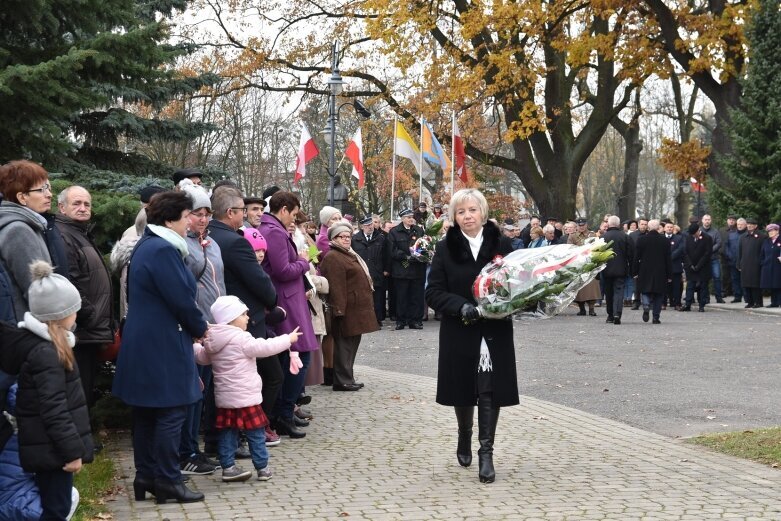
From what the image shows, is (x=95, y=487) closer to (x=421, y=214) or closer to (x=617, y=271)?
(x=617, y=271)

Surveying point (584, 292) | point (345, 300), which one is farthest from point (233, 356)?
point (584, 292)

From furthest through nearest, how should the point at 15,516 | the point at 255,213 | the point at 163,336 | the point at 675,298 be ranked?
the point at 675,298 → the point at 255,213 → the point at 163,336 → the point at 15,516

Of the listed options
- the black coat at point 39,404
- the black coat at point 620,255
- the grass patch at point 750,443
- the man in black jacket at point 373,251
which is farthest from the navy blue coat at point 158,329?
the black coat at point 620,255

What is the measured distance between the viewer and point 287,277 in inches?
363

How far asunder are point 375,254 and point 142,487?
1446cm

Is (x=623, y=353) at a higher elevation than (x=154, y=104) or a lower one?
lower

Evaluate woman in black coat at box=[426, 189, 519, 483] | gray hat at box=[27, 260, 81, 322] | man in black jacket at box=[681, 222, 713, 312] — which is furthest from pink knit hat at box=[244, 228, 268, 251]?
man in black jacket at box=[681, 222, 713, 312]

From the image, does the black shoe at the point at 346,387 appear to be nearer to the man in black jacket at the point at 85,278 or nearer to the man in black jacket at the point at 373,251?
→ the man in black jacket at the point at 85,278

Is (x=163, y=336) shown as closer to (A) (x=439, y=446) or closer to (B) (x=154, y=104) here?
(A) (x=439, y=446)

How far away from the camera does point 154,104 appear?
48.2ft

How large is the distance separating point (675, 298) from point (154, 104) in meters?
15.6

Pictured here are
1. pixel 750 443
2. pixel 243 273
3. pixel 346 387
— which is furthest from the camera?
pixel 346 387

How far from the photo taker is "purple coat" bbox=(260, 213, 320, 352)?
9125 mm

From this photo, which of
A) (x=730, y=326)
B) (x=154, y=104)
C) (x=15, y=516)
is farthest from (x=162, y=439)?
(x=730, y=326)
